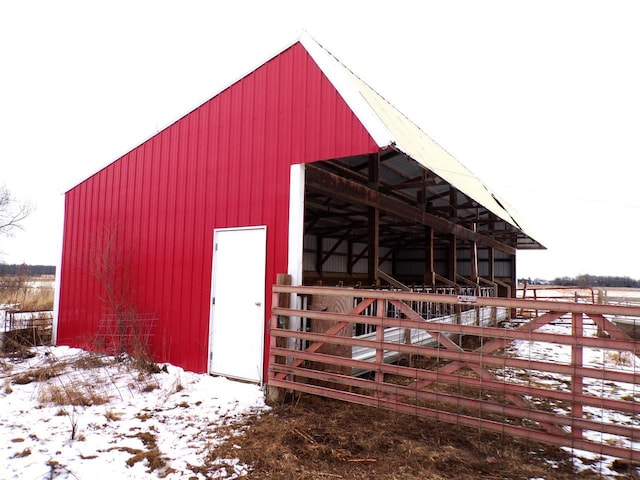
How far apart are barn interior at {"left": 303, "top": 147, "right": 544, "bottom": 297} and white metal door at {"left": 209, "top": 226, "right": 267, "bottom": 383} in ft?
4.72

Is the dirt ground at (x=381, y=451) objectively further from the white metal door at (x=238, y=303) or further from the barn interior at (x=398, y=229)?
the barn interior at (x=398, y=229)

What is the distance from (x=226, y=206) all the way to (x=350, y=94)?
2.76 m

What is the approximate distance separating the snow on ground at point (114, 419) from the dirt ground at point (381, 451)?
0.34m

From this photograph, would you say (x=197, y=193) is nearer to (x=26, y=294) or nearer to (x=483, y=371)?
(x=483, y=371)

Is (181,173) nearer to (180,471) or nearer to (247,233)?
(247,233)

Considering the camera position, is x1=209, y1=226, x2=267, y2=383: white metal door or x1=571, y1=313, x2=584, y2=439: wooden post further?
x1=209, y1=226, x2=267, y2=383: white metal door

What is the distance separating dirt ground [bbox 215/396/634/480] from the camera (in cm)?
346

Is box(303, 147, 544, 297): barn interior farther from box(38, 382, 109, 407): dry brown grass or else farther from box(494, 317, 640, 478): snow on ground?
box(38, 382, 109, 407): dry brown grass

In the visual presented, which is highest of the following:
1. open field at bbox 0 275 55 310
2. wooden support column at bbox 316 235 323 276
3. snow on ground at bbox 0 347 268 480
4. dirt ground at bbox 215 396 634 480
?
wooden support column at bbox 316 235 323 276

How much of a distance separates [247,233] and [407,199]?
21.9ft

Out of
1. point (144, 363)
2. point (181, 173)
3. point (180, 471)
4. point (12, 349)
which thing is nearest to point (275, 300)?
point (180, 471)

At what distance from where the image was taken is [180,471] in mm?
3463

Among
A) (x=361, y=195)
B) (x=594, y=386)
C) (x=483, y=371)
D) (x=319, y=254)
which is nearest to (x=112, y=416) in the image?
(x=483, y=371)

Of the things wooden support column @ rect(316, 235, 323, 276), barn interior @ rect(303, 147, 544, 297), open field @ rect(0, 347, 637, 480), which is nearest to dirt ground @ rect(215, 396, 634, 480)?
open field @ rect(0, 347, 637, 480)
